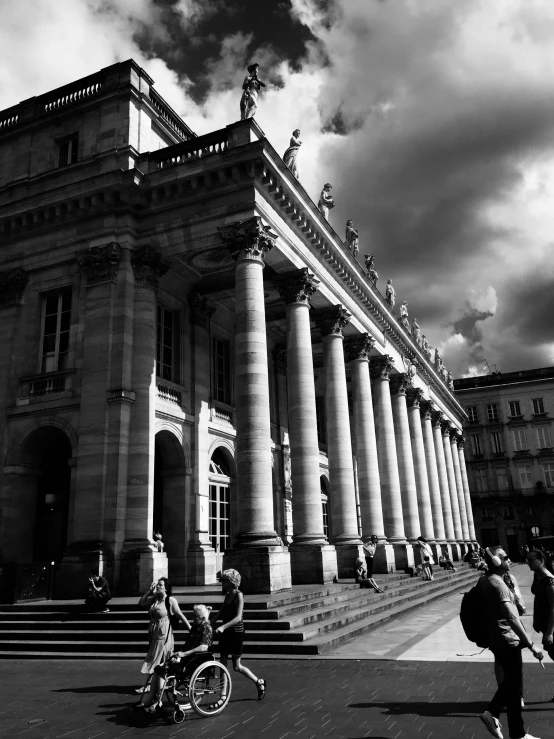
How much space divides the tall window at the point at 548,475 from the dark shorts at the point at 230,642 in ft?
196

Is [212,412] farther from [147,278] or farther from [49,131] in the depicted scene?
[49,131]

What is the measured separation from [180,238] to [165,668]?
14.6m

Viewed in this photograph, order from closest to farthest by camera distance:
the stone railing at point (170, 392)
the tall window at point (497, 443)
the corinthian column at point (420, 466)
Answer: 1. the stone railing at point (170, 392)
2. the corinthian column at point (420, 466)
3. the tall window at point (497, 443)

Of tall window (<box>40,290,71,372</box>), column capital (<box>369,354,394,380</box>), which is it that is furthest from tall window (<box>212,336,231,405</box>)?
column capital (<box>369,354,394,380</box>)

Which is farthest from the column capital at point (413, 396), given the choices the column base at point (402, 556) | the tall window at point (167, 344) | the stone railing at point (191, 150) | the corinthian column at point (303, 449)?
the stone railing at point (191, 150)

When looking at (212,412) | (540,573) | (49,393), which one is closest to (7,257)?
(49,393)

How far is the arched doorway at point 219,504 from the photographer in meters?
22.0

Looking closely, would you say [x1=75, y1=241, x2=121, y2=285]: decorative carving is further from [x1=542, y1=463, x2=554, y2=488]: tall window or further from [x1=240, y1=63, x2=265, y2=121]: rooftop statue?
[x1=542, y1=463, x2=554, y2=488]: tall window

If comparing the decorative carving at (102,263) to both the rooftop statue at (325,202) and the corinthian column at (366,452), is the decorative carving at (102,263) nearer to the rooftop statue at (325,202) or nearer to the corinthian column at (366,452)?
the rooftop statue at (325,202)

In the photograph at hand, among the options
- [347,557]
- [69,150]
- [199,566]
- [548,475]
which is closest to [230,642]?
[199,566]

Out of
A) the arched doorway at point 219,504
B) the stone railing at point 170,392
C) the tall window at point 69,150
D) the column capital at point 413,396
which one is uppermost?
the tall window at point 69,150

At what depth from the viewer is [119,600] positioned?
50.4ft

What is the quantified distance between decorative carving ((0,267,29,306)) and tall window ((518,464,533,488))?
54524 mm

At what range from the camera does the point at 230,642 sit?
7.86m
